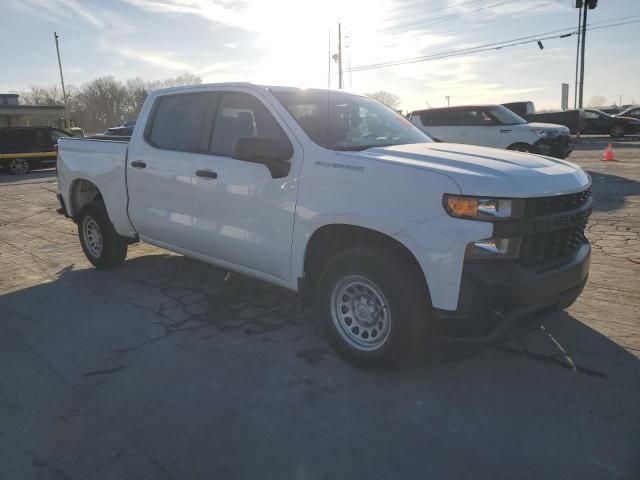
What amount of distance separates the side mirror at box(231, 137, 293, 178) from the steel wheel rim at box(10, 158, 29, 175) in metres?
19.8

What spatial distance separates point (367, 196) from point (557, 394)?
1.72 metres

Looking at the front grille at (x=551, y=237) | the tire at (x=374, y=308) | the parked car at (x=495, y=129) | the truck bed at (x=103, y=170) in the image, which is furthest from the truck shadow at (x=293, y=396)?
the parked car at (x=495, y=129)

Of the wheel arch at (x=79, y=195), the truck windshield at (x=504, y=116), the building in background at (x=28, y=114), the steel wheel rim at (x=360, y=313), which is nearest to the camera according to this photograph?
the steel wheel rim at (x=360, y=313)

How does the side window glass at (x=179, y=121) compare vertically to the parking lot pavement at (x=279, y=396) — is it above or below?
above

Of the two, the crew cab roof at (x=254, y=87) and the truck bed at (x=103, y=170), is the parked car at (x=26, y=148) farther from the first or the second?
the crew cab roof at (x=254, y=87)

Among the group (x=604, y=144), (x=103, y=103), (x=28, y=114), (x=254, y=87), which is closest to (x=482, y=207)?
(x=254, y=87)

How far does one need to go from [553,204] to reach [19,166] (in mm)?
21583

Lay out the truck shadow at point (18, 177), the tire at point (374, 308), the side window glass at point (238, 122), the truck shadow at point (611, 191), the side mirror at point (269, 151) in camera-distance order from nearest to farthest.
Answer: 1. the tire at point (374, 308)
2. the side mirror at point (269, 151)
3. the side window glass at point (238, 122)
4. the truck shadow at point (611, 191)
5. the truck shadow at point (18, 177)

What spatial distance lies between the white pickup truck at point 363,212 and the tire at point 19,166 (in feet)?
58.8

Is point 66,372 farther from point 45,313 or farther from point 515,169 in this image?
point 515,169

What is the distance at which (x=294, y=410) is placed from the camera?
3.05 m

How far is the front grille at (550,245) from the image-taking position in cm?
301

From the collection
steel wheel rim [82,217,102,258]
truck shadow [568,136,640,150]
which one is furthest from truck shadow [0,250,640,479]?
truck shadow [568,136,640,150]

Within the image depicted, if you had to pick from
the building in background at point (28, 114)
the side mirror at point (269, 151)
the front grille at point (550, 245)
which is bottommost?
the front grille at point (550, 245)
